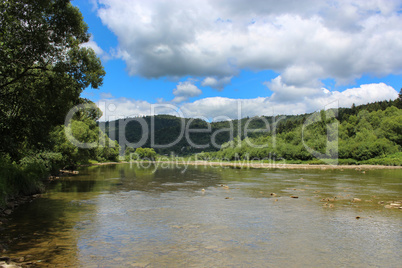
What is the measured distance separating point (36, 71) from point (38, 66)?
5.22ft

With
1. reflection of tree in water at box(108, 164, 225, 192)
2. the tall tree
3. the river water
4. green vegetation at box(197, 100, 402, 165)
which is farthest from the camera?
green vegetation at box(197, 100, 402, 165)

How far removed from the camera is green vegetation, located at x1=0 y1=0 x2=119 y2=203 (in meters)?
18.8

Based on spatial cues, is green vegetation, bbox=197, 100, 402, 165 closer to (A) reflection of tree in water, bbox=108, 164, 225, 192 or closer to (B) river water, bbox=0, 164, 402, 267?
(A) reflection of tree in water, bbox=108, 164, 225, 192

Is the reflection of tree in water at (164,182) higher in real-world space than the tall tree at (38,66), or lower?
lower

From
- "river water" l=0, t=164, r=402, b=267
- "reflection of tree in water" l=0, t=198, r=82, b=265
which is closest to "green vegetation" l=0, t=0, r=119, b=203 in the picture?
"reflection of tree in water" l=0, t=198, r=82, b=265

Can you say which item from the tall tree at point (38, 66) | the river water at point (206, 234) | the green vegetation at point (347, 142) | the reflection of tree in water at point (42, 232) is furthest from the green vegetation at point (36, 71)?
the green vegetation at point (347, 142)

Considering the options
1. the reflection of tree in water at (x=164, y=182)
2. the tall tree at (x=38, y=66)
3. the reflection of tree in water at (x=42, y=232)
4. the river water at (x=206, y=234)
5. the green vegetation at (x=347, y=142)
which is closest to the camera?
the river water at (x=206, y=234)

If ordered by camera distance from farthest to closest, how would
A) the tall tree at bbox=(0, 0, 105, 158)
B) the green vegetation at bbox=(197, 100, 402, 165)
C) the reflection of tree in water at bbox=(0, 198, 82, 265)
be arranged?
the green vegetation at bbox=(197, 100, 402, 165)
the tall tree at bbox=(0, 0, 105, 158)
the reflection of tree in water at bbox=(0, 198, 82, 265)

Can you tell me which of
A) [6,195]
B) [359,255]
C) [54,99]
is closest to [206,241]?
[359,255]

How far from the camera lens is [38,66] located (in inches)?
807

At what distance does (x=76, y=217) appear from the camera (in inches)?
679

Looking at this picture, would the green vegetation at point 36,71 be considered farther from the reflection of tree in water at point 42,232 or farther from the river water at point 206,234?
the river water at point 206,234

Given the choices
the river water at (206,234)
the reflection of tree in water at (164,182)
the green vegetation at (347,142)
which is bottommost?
the reflection of tree in water at (164,182)

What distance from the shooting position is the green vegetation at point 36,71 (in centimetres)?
1877
